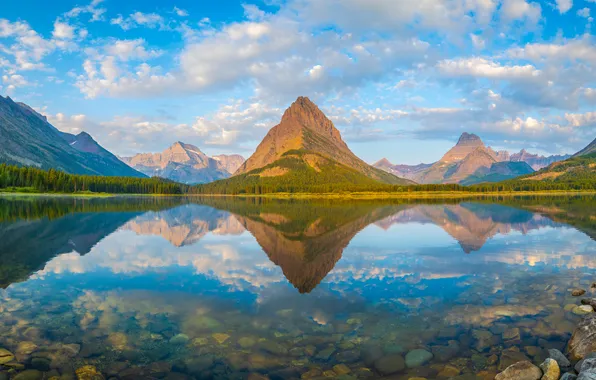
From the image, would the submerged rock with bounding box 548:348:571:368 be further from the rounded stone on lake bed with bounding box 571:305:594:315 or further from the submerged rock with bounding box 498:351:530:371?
the rounded stone on lake bed with bounding box 571:305:594:315

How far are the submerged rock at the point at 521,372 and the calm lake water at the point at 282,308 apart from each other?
0.77 metres

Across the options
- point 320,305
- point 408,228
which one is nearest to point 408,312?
point 320,305

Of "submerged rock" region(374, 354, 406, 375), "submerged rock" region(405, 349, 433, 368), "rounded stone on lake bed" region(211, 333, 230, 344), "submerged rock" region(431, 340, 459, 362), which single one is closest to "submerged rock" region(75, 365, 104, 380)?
"rounded stone on lake bed" region(211, 333, 230, 344)

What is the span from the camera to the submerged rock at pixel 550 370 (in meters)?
13.7

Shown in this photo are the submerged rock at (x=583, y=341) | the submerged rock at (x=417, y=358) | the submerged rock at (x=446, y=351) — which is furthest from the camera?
the submerged rock at (x=583, y=341)

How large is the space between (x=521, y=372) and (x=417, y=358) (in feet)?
12.5

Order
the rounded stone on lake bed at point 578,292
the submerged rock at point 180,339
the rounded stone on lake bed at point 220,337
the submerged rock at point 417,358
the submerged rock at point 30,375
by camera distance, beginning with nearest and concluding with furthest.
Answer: the submerged rock at point 30,375 < the submerged rock at point 417,358 < the submerged rock at point 180,339 < the rounded stone on lake bed at point 220,337 < the rounded stone on lake bed at point 578,292

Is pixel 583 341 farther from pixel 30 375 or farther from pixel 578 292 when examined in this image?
pixel 30 375

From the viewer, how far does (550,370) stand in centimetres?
1384

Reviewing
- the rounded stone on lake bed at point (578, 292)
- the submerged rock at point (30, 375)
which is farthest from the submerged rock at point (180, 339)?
the rounded stone on lake bed at point (578, 292)

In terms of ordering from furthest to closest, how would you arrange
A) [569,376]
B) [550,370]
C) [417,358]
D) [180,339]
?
[180,339], [417,358], [550,370], [569,376]

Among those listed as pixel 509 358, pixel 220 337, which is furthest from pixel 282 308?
pixel 509 358

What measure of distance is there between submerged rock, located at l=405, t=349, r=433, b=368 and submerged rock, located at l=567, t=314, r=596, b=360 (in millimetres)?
6450

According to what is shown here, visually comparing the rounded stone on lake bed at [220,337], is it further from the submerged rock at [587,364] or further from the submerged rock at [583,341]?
the submerged rock at [583,341]
